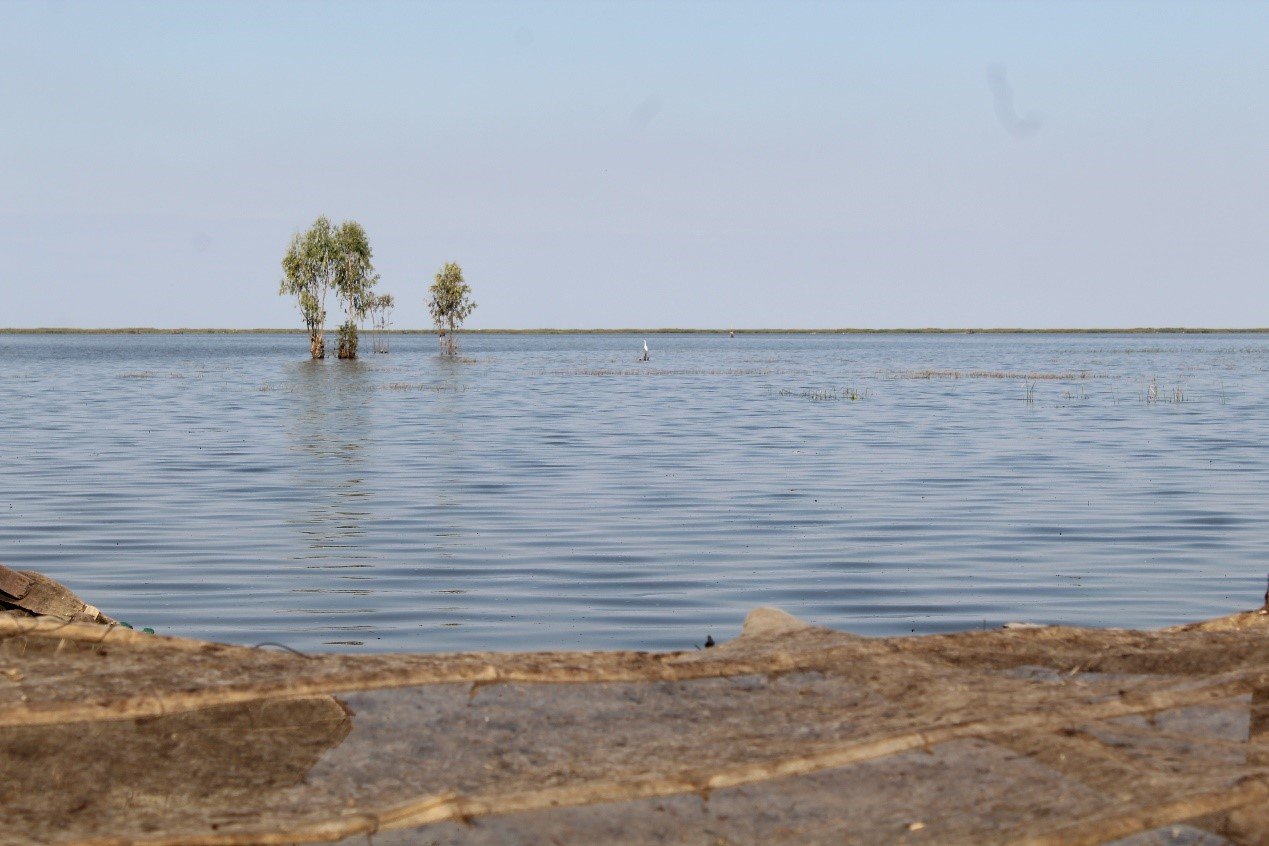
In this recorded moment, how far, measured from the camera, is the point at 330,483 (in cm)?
2339

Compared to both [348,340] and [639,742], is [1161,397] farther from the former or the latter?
[348,340]

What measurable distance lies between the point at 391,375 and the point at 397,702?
69746 millimetres

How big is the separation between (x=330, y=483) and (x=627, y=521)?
273 inches

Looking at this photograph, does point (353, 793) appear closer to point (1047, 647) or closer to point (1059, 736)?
point (1059, 736)

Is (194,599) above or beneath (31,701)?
beneath

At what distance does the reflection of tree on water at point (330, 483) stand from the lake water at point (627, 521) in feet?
0.31

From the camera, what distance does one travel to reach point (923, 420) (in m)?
37.8

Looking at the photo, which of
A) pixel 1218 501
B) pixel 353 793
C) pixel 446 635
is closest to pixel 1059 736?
pixel 353 793

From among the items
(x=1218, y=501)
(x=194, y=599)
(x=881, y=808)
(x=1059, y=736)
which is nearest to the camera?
(x=881, y=808)

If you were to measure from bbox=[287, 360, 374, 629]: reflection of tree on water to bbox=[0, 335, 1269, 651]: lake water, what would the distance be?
0.31 ft

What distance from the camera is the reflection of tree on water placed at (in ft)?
51.3
